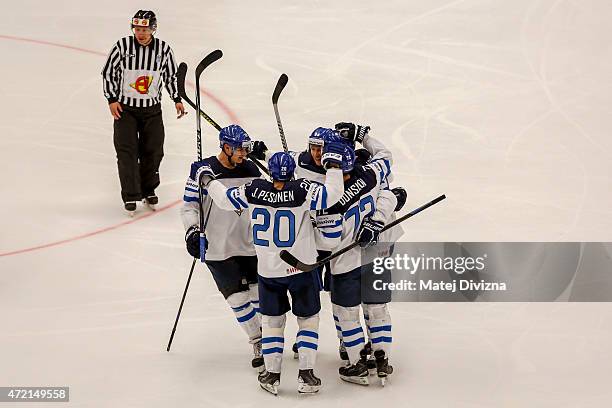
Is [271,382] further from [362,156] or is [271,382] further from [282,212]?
[362,156]

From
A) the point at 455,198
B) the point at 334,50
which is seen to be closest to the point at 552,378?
the point at 455,198

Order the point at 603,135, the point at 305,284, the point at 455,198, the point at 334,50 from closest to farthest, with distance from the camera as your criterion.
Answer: the point at 305,284, the point at 455,198, the point at 603,135, the point at 334,50

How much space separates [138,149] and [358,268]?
3.33m

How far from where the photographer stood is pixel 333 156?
248 inches

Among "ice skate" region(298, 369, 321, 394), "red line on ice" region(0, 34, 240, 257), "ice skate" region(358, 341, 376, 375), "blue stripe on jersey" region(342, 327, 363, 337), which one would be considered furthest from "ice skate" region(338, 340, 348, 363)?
"red line on ice" region(0, 34, 240, 257)

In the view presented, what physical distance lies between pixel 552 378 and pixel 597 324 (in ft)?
2.76

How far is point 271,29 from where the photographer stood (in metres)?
13.3

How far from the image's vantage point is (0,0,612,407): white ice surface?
6895 millimetres

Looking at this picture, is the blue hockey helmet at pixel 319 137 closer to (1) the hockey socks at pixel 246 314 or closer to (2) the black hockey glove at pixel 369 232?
(2) the black hockey glove at pixel 369 232

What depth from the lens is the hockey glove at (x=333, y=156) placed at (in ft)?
20.6

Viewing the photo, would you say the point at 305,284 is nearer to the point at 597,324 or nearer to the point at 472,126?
the point at 597,324

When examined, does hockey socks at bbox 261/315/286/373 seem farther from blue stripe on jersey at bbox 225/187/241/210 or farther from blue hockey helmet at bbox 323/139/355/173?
blue hockey helmet at bbox 323/139/355/173

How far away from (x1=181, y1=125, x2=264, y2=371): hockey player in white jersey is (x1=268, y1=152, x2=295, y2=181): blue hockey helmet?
1.45 ft

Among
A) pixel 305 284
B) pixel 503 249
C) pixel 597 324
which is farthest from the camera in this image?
pixel 503 249
